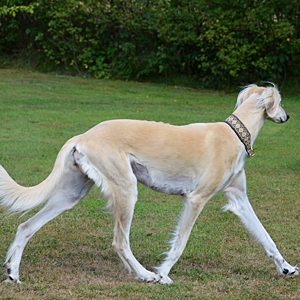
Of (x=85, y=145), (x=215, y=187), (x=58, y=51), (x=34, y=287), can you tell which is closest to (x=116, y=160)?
(x=85, y=145)

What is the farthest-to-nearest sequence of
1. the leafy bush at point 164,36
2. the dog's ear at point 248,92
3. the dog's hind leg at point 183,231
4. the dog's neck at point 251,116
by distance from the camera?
the leafy bush at point 164,36 → the dog's ear at point 248,92 → the dog's neck at point 251,116 → the dog's hind leg at point 183,231

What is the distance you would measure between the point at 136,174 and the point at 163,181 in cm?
23

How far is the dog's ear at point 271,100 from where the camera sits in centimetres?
462

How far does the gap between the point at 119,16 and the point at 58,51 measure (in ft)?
9.87

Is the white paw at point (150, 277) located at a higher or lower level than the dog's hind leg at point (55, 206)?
lower

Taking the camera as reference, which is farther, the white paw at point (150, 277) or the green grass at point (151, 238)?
the white paw at point (150, 277)

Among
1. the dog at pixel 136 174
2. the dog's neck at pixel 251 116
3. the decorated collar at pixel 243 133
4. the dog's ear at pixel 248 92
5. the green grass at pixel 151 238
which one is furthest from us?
the dog's ear at pixel 248 92

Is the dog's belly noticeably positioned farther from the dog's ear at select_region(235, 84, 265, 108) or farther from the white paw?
the dog's ear at select_region(235, 84, 265, 108)

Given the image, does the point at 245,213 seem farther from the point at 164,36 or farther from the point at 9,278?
the point at 164,36

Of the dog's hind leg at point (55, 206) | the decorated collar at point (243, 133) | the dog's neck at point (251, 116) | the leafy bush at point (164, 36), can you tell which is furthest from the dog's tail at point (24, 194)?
the leafy bush at point (164, 36)

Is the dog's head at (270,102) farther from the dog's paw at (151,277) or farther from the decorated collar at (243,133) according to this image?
the dog's paw at (151,277)

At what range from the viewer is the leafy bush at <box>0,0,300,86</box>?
1588cm

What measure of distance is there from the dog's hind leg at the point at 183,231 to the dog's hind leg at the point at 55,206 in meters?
0.84

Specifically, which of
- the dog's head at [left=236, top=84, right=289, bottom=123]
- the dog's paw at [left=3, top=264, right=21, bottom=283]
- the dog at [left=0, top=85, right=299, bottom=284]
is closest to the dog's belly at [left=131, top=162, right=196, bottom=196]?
the dog at [left=0, top=85, right=299, bottom=284]
